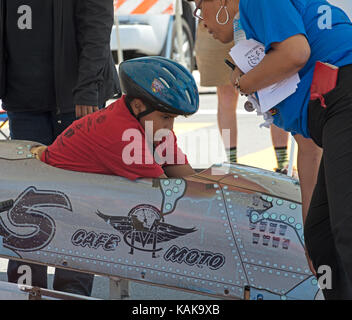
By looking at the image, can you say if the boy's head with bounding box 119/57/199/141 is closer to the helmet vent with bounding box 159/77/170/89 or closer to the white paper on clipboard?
the helmet vent with bounding box 159/77/170/89

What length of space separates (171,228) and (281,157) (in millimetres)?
2340

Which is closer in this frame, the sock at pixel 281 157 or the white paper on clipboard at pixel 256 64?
the white paper on clipboard at pixel 256 64

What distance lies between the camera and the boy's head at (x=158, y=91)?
2.49 m

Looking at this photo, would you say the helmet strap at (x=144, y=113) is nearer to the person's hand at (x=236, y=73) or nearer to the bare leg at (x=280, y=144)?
the person's hand at (x=236, y=73)

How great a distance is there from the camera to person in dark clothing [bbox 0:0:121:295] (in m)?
2.95

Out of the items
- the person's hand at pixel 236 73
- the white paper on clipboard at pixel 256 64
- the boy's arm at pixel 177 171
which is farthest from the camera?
the boy's arm at pixel 177 171

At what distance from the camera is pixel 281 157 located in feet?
15.0

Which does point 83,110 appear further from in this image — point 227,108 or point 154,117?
point 227,108

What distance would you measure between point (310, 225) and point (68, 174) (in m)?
0.96

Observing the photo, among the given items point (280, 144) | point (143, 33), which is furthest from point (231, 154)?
point (143, 33)

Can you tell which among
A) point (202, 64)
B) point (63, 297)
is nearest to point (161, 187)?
point (63, 297)

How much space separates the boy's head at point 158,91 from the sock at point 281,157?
83.0 inches

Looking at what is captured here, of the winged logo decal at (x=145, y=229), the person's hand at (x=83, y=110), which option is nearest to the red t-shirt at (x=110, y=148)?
the winged logo decal at (x=145, y=229)
